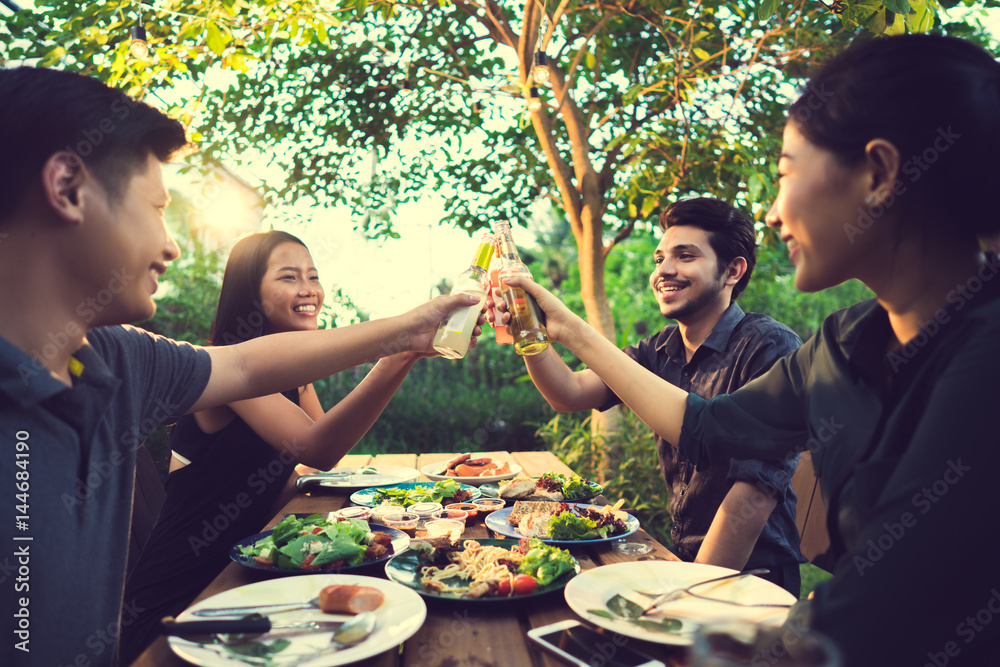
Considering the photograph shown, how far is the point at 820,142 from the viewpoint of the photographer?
1.12 meters

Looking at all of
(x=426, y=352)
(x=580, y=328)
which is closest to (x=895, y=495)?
(x=580, y=328)

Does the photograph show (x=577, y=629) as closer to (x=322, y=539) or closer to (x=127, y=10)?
(x=322, y=539)

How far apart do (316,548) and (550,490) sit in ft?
2.83

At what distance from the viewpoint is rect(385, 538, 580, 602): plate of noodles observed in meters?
1.26

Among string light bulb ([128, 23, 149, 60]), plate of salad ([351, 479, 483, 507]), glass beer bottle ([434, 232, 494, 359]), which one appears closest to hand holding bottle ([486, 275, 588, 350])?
glass beer bottle ([434, 232, 494, 359])

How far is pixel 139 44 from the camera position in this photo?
2840mm

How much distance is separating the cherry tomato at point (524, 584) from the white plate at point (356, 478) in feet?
3.79

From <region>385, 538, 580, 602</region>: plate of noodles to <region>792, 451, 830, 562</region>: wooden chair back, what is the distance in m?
1.08

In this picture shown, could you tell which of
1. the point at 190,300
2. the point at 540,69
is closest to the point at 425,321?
the point at 540,69

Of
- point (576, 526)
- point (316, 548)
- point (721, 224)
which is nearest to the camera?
point (316, 548)

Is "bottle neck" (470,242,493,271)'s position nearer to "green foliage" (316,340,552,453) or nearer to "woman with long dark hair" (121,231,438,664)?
"woman with long dark hair" (121,231,438,664)

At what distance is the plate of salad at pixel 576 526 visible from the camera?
1626 millimetres

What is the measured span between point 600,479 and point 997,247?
11.4 feet

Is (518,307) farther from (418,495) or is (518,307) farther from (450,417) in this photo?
(450,417)
